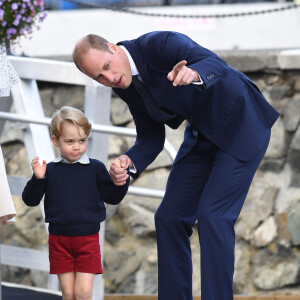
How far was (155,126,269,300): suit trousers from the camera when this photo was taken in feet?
9.90

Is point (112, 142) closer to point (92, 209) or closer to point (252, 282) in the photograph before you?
point (252, 282)

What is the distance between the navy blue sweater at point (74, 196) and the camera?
3207 mm

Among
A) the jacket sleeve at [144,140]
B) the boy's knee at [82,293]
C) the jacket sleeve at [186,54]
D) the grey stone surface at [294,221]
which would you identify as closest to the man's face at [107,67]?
the jacket sleeve at [186,54]

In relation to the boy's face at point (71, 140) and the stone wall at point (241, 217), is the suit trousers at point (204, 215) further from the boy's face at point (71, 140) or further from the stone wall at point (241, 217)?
the stone wall at point (241, 217)

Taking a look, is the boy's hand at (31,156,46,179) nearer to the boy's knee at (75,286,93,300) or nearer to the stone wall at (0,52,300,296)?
the boy's knee at (75,286,93,300)

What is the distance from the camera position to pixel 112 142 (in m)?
5.22

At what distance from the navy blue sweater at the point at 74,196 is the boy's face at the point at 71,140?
54 millimetres

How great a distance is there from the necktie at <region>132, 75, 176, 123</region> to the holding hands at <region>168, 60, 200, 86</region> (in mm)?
368

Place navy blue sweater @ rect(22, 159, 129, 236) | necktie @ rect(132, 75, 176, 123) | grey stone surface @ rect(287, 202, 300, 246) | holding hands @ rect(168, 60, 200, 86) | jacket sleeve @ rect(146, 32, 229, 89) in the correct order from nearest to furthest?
holding hands @ rect(168, 60, 200, 86) → jacket sleeve @ rect(146, 32, 229, 89) → necktie @ rect(132, 75, 176, 123) → navy blue sweater @ rect(22, 159, 129, 236) → grey stone surface @ rect(287, 202, 300, 246)

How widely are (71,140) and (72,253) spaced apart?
14.6 inches

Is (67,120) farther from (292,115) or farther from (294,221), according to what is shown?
(294,221)

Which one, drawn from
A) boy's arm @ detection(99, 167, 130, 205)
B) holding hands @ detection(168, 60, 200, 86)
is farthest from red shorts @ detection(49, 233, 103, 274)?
holding hands @ detection(168, 60, 200, 86)

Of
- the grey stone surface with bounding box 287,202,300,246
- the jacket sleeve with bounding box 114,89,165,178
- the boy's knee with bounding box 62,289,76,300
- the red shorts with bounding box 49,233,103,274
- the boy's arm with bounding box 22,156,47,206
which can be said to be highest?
the jacket sleeve with bounding box 114,89,165,178

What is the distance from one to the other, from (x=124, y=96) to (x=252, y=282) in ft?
7.84
